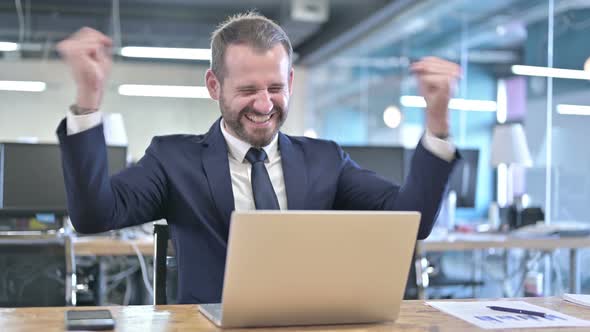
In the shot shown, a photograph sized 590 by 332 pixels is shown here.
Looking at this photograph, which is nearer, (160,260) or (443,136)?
(443,136)

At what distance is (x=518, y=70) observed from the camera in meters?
5.79

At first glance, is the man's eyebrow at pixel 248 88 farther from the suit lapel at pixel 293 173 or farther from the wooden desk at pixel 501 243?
the wooden desk at pixel 501 243

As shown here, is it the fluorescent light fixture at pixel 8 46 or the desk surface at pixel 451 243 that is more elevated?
the fluorescent light fixture at pixel 8 46

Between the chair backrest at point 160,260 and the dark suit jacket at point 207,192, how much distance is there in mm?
44

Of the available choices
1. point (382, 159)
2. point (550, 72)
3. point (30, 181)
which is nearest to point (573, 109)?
point (550, 72)

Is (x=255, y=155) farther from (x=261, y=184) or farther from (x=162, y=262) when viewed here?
(x=162, y=262)

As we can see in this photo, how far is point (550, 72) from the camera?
17.5 ft

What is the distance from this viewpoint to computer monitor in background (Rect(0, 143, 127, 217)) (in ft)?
11.7

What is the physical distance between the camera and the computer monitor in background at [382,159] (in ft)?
13.2

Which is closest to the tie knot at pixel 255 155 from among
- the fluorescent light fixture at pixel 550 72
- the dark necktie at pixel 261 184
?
the dark necktie at pixel 261 184

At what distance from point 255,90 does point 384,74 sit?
23.8ft

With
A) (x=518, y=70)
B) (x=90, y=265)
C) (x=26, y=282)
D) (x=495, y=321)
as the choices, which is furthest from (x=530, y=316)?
(x=518, y=70)

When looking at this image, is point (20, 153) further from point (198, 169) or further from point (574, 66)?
point (574, 66)

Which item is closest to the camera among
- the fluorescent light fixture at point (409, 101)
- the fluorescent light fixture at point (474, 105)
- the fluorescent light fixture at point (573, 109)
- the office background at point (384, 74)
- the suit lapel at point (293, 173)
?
the suit lapel at point (293, 173)
